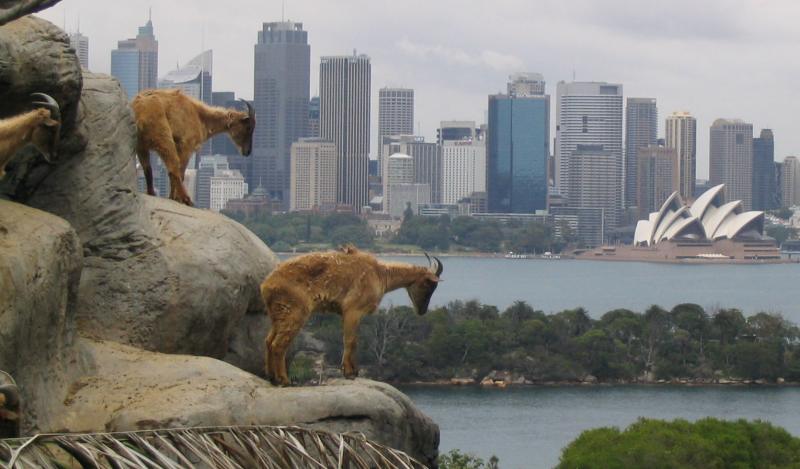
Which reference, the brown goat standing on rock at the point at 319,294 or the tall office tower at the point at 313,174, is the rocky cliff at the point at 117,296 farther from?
the tall office tower at the point at 313,174

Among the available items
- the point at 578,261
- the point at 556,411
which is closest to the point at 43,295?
the point at 556,411

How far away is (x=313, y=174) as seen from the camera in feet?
618

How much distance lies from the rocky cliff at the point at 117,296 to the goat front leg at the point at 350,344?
299 millimetres

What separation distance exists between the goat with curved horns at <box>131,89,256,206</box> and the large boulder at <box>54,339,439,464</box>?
5.07 ft

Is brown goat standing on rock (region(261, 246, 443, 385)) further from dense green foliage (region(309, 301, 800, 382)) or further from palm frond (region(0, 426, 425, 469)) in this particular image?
dense green foliage (region(309, 301, 800, 382))

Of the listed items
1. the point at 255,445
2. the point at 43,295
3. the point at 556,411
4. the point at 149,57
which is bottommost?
the point at 556,411

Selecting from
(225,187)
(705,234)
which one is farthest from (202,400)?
(225,187)

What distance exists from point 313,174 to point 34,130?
180 meters

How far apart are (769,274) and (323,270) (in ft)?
484

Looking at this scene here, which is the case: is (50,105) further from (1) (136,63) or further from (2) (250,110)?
(1) (136,63)

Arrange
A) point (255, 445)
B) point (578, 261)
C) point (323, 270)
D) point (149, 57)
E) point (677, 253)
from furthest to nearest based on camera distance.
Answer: point (149, 57) < point (578, 261) < point (677, 253) < point (323, 270) < point (255, 445)

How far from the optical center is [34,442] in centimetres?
679

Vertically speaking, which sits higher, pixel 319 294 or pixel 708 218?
pixel 708 218

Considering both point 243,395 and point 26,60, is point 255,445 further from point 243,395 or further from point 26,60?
point 26,60
